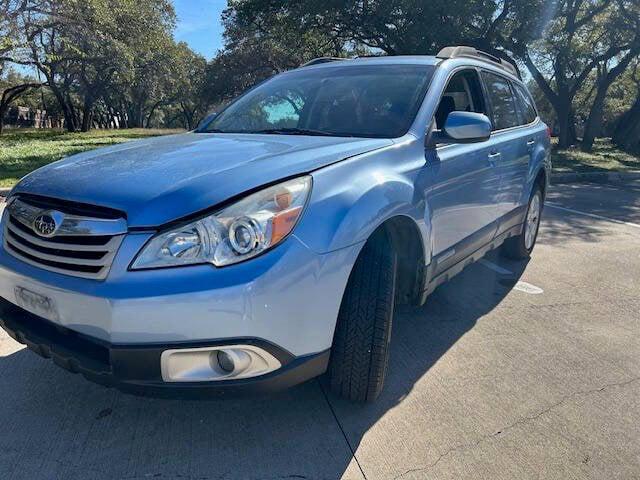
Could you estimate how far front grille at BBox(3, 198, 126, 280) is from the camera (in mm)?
1971

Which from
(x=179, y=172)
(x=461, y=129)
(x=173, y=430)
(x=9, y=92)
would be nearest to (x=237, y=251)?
(x=179, y=172)

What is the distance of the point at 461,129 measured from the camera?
289cm

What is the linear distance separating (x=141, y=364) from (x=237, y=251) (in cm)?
55

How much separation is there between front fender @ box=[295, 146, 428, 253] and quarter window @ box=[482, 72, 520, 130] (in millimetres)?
1792

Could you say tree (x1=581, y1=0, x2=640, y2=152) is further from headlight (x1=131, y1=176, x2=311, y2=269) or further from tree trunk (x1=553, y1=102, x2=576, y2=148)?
headlight (x1=131, y1=176, x2=311, y2=269)

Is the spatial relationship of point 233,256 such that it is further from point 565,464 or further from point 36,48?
point 36,48

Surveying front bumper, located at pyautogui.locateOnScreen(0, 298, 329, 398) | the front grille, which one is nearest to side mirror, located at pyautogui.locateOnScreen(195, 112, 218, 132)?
the front grille

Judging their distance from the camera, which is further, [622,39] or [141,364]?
[622,39]

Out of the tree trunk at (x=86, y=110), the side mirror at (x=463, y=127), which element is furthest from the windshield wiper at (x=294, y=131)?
the tree trunk at (x=86, y=110)

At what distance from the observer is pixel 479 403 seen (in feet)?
8.83

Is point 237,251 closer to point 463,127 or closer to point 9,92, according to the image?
point 463,127

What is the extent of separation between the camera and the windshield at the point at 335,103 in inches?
118

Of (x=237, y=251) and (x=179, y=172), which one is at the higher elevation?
(x=179, y=172)

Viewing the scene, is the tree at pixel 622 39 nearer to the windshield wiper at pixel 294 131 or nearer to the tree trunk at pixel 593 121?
the tree trunk at pixel 593 121
